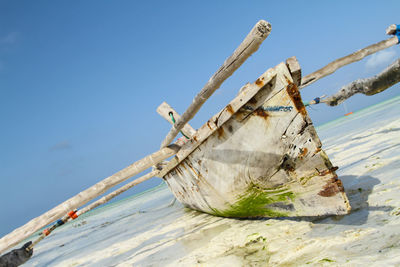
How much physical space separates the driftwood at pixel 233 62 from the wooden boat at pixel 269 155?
0.89ft

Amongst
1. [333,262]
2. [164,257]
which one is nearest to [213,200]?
[164,257]

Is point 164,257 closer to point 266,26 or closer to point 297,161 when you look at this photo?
point 297,161

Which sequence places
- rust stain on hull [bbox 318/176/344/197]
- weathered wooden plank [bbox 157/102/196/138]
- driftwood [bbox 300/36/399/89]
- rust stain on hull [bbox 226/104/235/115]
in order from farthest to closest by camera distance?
1. weathered wooden plank [bbox 157/102/196/138]
2. driftwood [bbox 300/36/399/89]
3. rust stain on hull [bbox 226/104/235/115]
4. rust stain on hull [bbox 318/176/344/197]

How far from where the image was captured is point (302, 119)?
251cm

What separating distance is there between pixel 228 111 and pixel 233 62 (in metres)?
0.69

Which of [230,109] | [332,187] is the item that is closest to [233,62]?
[230,109]

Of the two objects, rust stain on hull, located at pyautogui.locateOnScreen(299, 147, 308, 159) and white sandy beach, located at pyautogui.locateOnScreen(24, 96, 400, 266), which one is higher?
rust stain on hull, located at pyautogui.locateOnScreen(299, 147, 308, 159)

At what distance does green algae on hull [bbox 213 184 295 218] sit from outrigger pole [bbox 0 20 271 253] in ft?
3.83

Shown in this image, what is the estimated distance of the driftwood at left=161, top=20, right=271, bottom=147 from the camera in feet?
6.07

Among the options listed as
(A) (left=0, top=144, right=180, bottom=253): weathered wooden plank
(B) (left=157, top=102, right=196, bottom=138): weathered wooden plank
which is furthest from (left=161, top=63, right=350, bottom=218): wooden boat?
(B) (left=157, top=102, right=196, bottom=138): weathered wooden plank

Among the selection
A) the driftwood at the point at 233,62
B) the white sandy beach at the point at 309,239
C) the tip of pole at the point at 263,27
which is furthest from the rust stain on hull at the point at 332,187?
the tip of pole at the point at 263,27

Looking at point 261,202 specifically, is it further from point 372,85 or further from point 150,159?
point 372,85

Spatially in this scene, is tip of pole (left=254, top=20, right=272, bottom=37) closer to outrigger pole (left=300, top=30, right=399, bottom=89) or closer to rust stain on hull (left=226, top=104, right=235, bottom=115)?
rust stain on hull (left=226, top=104, right=235, bottom=115)

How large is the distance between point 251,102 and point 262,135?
39cm
